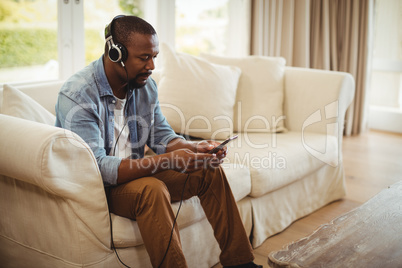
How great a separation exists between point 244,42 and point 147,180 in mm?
2716

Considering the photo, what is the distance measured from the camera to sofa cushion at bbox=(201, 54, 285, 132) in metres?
2.90

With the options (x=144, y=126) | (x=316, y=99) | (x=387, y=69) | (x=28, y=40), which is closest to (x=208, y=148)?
(x=144, y=126)

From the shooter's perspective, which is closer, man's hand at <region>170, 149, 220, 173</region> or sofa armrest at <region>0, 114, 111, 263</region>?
sofa armrest at <region>0, 114, 111, 263</region>

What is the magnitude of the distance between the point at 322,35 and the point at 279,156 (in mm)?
2415

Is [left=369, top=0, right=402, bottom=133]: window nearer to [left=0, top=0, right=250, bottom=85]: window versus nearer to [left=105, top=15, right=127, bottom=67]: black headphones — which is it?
[left=0, top=0, right=250, bottom=85]: window

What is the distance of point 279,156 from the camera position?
2.49 m

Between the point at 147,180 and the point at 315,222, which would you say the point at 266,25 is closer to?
the point at 315,222

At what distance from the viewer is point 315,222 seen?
2.68 m

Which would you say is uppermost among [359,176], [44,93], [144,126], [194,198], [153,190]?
[44,93]

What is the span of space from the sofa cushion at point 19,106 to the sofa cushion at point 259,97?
1259 millimetres

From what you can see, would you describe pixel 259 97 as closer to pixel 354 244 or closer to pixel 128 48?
pixel 128 48

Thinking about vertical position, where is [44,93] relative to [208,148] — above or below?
above

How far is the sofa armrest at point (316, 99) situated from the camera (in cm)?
287
